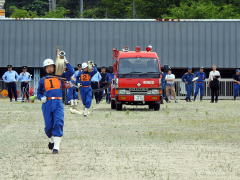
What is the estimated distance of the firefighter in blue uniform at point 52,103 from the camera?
1499 cm

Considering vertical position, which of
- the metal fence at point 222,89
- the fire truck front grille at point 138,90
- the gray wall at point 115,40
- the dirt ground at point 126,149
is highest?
the gray wall at point 115,40

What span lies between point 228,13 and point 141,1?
1254 cm

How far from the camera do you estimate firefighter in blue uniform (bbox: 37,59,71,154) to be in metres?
15.0

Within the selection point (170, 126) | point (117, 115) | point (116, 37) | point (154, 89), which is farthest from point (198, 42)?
point (170, 126)

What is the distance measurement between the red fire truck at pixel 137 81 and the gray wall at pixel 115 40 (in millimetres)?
19746

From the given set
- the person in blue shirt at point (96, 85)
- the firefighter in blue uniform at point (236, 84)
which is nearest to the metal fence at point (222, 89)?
the firefighter in blue uniform at point (236, 84)

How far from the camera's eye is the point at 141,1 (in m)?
86.8

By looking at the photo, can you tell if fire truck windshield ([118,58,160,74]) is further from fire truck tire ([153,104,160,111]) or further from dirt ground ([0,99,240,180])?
dirt ground ([0,99,240,180])

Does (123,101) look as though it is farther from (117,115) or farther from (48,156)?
(48,156)

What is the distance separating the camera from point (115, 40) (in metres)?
50.9

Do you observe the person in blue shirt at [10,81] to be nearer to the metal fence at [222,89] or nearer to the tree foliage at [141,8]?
the metal fence at [222,89]

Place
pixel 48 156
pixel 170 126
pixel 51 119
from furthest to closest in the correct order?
1. pixel 170 126
2. pixel 51 119
3. pixel 48 156

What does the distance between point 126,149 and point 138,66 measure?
1557cm

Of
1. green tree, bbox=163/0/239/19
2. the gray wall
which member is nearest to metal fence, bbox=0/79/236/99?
the gray wall
